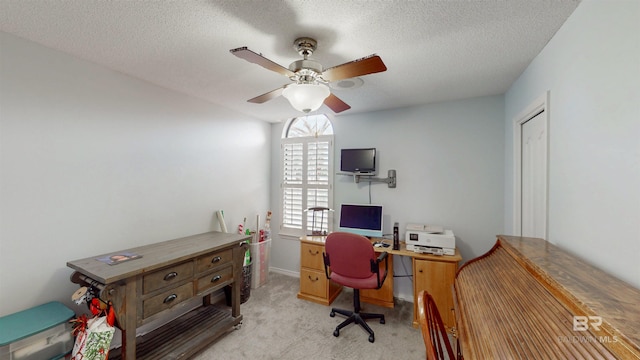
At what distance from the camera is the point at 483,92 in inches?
102

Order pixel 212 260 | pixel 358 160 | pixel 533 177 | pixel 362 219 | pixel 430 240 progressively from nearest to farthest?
pixel 533 177, pixel 212 260, pixel 430 240, pixel 362 219, pixel 358 160

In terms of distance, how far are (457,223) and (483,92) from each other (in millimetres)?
1489

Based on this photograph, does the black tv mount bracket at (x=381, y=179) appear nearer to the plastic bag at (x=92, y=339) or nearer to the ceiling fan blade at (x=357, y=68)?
the ceiling fan blade at (x=357, y=68)

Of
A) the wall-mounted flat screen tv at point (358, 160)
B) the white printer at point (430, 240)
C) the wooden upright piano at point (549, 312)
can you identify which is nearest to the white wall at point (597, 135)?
the wooden upright piano at point (549, 312)

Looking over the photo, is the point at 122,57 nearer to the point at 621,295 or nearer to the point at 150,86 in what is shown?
the point at 150,86

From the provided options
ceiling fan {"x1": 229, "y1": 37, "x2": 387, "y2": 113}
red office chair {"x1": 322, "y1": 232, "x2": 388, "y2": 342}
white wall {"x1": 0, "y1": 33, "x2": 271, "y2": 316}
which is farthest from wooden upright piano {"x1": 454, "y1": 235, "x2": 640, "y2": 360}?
white wall {"x1": 0, "y1": 33, "x2": 271, "y2": 316}

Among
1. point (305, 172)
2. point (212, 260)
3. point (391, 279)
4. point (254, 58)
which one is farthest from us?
point (305, 172)

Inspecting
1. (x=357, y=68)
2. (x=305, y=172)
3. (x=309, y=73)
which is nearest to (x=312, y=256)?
(x=305, y=172)

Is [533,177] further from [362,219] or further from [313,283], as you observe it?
[313,283]

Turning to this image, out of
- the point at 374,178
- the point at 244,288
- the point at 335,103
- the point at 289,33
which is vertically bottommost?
the point at 244,288

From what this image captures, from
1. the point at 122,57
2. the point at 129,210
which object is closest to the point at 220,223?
the point at 129,210

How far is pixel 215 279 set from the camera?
7.59 feet

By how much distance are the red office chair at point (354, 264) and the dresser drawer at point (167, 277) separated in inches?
50.4

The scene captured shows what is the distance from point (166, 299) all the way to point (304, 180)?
2314mm
